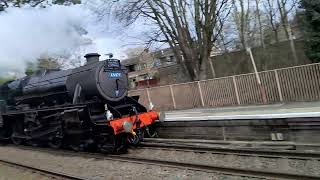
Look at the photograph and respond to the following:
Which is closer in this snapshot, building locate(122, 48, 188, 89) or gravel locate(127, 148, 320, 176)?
gravel locate(127, 148, 320, 176)

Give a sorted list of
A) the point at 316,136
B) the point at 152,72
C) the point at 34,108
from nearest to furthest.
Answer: the point at 316,136 < the point at 34,108 < the point at 152,72

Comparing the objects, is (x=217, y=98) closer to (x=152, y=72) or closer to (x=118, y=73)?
(x=118, y=73)

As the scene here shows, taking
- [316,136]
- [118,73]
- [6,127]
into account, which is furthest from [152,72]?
[316,136]

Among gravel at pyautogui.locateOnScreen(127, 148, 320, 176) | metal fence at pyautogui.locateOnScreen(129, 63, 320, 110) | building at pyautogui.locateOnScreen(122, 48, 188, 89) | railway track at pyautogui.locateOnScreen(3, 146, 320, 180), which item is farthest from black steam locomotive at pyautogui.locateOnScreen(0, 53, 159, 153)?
building at pyautogui.locateOnScreen(122, 48, 188, 89)

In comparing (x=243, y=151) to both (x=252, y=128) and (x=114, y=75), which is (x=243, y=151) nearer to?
(x=252, y=128)

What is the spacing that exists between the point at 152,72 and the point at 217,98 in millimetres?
40118

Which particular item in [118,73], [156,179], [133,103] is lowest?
[156,179]

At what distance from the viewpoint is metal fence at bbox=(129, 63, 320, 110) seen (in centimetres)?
1750

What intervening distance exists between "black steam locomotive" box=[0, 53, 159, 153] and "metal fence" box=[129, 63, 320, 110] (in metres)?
7.63

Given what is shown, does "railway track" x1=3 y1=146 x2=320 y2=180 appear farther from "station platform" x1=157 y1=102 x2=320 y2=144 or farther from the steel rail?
"station platform" x1=157 y1=102 x2=320 y2=144

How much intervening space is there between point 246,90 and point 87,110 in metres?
10.4

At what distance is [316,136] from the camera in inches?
372

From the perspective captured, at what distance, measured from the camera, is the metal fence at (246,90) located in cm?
A: 1750

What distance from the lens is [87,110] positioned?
1215cm
